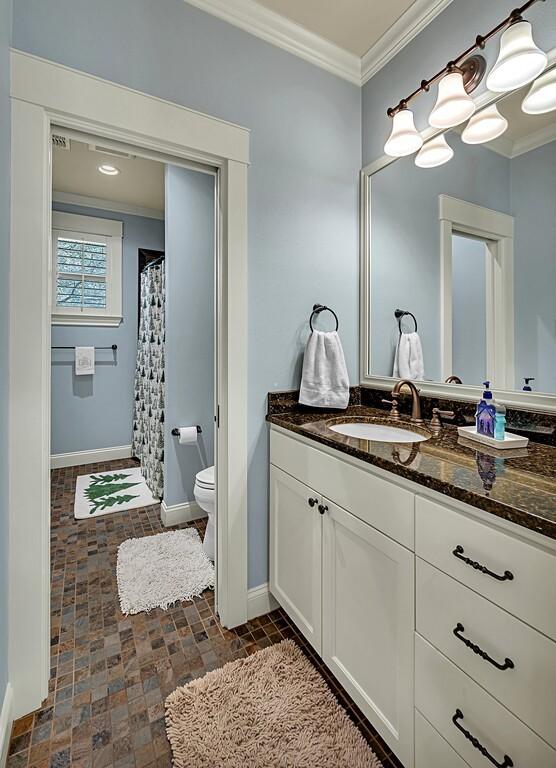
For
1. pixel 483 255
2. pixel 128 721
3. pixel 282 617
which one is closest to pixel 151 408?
pixel 282 617

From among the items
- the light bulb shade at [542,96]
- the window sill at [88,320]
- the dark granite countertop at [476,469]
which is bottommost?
the dark granite countertop at [476,469]

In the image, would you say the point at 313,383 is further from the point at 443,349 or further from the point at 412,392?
the point at 443,349

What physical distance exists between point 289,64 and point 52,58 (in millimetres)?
990

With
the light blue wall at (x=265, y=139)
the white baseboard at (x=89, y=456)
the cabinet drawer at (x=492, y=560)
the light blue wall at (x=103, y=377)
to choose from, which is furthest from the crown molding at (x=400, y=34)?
the white baseboard at (x=89, y=456)

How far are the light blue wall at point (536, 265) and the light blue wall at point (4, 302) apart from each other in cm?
165

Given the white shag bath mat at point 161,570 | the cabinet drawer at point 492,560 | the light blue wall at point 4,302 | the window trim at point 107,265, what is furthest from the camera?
the window trim at point 107,265

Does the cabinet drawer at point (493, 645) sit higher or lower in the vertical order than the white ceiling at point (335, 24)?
lower

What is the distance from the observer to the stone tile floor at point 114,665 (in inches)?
43.8

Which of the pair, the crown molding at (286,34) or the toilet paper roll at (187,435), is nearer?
the crown molding at (286,34)

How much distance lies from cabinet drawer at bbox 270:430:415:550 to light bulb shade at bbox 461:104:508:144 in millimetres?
1283

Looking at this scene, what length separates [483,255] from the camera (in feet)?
4.55

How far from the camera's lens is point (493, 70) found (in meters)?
1.22

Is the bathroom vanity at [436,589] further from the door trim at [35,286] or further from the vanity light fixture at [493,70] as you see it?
the vanity light fixture at [493,70]

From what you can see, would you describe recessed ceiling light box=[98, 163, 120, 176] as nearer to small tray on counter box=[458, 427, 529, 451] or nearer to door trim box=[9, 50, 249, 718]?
door trim box=[9, 50, 249, 718]
